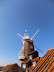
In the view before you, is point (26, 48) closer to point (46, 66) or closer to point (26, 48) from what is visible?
point (26, 48)

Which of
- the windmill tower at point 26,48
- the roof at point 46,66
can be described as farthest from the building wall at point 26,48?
the roof at point 46,66

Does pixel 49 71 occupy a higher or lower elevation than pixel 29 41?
lower

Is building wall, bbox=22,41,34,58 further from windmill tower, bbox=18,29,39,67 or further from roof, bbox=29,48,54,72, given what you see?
roof, bbox=29,48,54,72

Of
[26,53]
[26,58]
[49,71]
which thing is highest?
[26,53]

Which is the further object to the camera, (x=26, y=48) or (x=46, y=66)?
(x=26, y=48)

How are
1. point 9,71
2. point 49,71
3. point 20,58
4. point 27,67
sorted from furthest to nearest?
point 20,58 → point 27,67 → point 9,71 → point 49,71

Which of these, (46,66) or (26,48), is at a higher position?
(26,48)

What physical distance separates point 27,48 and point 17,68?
7957mm

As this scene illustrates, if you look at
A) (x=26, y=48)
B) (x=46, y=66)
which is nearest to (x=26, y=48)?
(x=26, y=48)

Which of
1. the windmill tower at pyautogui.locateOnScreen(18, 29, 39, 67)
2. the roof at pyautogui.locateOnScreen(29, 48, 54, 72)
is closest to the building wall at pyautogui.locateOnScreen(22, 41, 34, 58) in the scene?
the windmill tower at pyautogui.locateOnScreen(18, 29, 39, 67)

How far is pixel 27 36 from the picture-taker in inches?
1257

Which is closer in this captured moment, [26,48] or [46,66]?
[46,66]

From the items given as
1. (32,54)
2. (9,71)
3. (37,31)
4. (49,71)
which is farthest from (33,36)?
(49,71)

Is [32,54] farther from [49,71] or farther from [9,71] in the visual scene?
[49,71]
